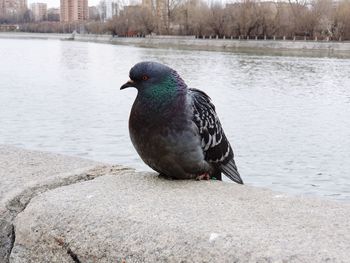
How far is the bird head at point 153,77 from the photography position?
10.1ft

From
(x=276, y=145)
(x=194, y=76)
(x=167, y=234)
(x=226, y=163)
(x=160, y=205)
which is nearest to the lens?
(x=167, y=234)

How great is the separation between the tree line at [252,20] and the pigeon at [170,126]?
2627 inches

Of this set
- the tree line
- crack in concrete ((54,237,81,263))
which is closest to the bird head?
crack in concrete ((54,237,81,263))

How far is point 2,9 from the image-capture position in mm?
195250

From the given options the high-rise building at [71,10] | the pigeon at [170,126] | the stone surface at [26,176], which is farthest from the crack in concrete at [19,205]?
the high-rise building at [71,10]

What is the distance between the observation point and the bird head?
122 inches

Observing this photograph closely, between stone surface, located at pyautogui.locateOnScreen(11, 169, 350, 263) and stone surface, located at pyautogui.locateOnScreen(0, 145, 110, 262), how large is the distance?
123 mm

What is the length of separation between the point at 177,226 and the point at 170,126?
81 centimetres

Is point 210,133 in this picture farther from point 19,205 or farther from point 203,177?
point 19,205

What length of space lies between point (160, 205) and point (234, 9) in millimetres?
75473

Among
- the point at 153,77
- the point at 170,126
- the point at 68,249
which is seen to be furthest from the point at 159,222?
the point at 153,77

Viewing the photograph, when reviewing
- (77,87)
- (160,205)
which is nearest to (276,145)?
(160,205)

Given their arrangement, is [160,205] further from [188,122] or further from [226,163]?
[226,163]

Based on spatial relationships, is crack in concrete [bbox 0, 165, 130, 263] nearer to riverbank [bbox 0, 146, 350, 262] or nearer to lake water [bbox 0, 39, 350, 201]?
riverbank [bbox 0, 146, 350, 262]
